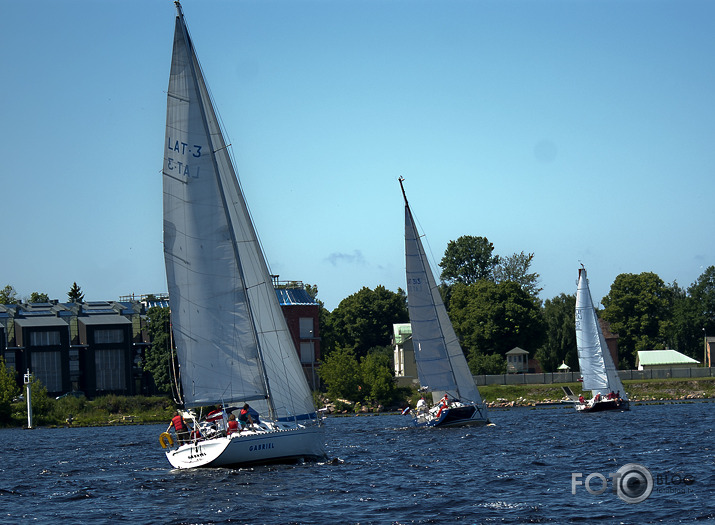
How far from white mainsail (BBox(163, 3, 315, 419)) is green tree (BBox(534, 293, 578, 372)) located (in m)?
80.0

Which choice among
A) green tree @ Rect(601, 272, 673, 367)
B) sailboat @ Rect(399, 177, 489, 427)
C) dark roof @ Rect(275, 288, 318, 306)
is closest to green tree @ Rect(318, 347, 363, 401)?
dark roof @ Rect(275, 288, 318, 306)

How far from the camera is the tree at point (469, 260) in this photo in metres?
144

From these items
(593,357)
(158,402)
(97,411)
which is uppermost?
(593,357)

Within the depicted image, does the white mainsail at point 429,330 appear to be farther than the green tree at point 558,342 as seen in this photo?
No

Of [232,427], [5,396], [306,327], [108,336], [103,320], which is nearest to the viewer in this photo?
[232,427]

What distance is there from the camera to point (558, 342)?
112 m

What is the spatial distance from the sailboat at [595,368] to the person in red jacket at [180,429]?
4245 centimetres

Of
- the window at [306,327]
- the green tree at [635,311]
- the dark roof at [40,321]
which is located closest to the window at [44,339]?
the dark roof at [40,321]

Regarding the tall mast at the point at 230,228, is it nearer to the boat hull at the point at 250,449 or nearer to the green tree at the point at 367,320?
the boat hull at the point at 250,449

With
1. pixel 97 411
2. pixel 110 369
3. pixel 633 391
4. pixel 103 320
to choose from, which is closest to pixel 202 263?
pixel 97 411

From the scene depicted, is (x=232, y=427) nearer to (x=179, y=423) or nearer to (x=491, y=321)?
(x=179, y=423)

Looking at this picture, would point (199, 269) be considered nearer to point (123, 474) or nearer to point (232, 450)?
point (232, 450)

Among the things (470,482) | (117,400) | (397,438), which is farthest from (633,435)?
(117,400)

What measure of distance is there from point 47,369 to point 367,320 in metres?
48.3
